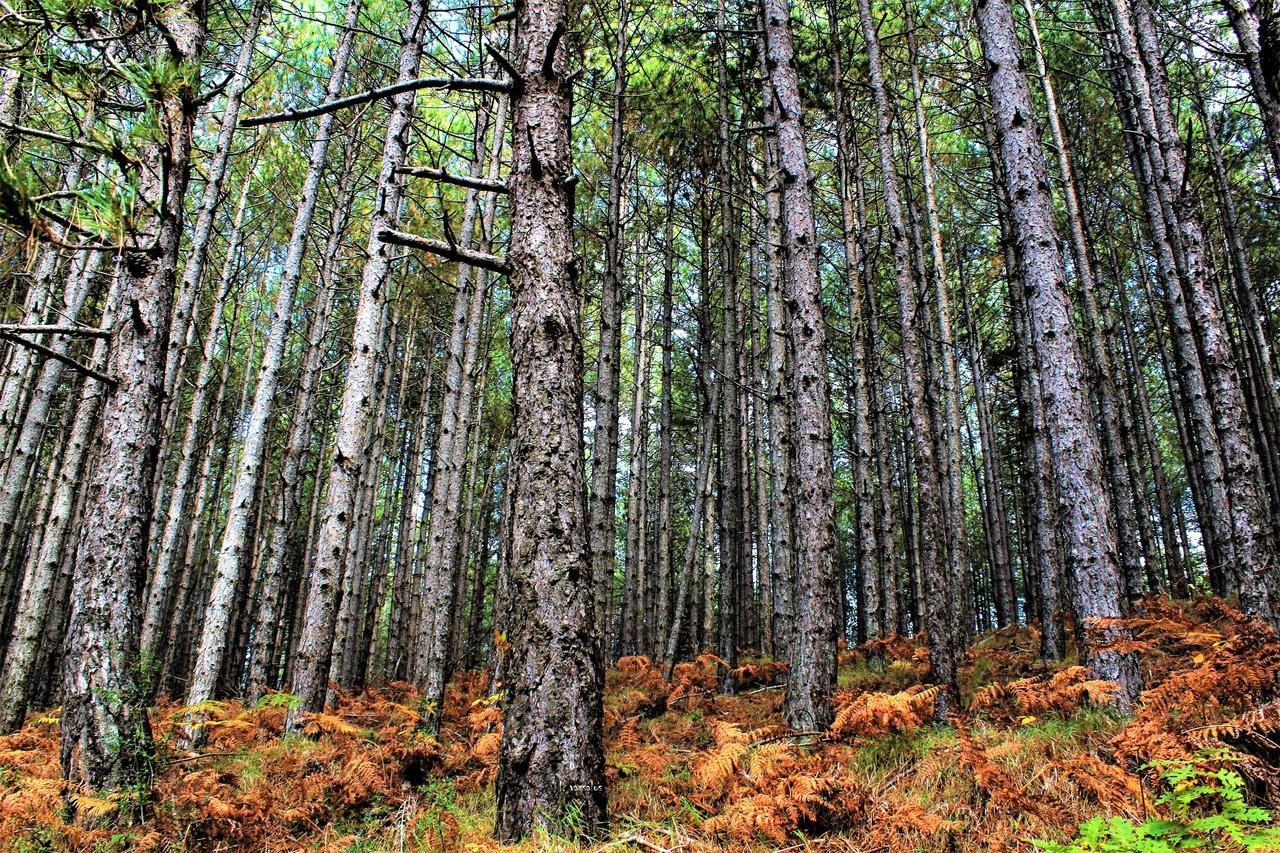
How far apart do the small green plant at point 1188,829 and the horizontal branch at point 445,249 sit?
124 inches

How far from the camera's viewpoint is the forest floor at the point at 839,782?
94.7 inches

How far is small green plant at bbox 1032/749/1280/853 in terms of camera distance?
178cm

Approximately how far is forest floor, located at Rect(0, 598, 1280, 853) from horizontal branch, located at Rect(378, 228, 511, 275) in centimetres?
256

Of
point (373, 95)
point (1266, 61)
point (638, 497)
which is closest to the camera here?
point (373, 95)

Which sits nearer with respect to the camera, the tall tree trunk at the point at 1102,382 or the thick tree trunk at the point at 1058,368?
the thick tree trunk at the point at 1058,368

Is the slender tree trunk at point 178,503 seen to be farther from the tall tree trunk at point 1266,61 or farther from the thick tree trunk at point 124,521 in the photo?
the tall tree trunk at point 1266,61

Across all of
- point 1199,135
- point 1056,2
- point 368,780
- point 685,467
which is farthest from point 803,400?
point 685,467

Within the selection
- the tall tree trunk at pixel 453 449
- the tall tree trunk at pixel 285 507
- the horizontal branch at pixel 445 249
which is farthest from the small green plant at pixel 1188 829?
the tall tree trunk at pixel 285 507

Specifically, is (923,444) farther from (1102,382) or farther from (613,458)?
(1102,382)

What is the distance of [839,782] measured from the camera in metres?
3.02

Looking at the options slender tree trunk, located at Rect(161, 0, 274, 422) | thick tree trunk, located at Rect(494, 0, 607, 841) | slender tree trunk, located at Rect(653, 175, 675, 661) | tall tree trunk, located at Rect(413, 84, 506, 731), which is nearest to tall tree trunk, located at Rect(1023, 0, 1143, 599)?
slender tree trunk, located at Rect(653, 175, 675, 661)

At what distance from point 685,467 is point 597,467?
1604 cm

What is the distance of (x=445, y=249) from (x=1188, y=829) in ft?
11.6

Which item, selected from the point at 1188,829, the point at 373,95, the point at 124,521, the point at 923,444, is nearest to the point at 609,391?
the point at 923,444
